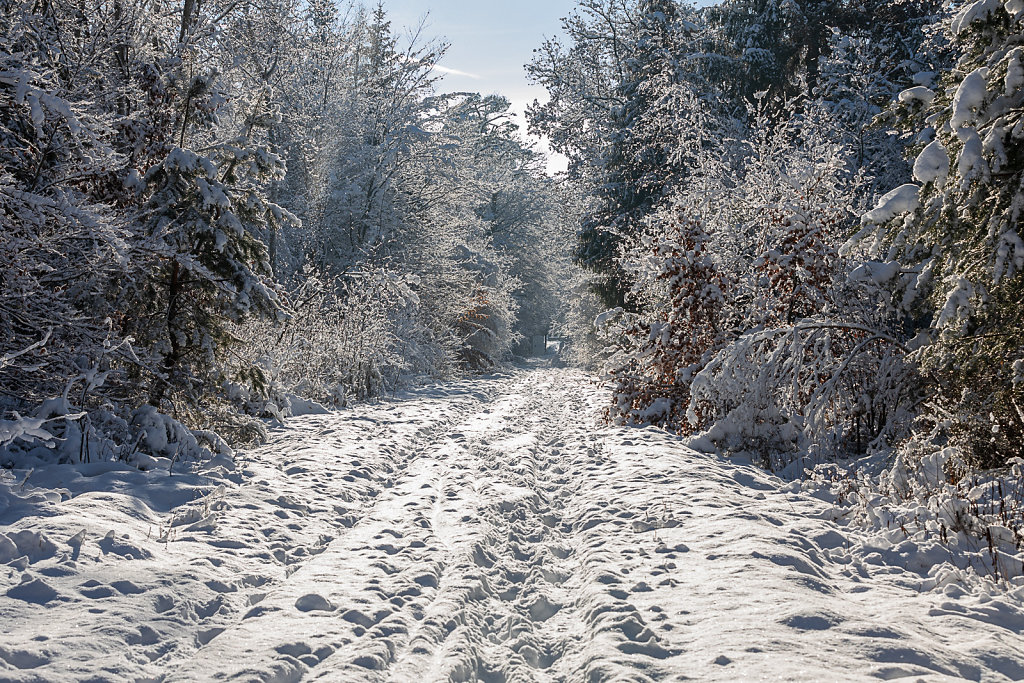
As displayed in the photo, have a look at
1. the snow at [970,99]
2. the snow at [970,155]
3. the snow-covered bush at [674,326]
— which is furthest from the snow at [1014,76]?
the snow-covered bush at [674,326]

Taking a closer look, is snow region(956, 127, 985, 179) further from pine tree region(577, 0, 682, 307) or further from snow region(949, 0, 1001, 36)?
Result: pine tree region(577, 0, 682, 307)

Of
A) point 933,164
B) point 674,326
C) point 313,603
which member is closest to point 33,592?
point 313,603

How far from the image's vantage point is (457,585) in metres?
4.66

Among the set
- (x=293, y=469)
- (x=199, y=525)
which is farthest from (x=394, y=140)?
(x=199, y=525)

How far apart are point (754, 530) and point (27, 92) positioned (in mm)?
6974

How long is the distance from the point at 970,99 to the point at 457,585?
5.24 metres

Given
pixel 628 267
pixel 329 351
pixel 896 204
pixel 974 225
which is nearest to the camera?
pixel 974 225

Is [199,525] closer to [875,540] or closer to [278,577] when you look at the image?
[278,577]

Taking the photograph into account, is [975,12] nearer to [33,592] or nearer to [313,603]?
[313,603]

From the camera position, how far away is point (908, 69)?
18.4 m

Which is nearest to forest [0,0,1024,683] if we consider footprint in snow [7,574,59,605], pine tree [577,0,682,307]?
footprint in snow [7,574,59,605]

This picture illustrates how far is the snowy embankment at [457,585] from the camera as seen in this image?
344cm

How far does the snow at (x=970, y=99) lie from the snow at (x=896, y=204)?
1253mm

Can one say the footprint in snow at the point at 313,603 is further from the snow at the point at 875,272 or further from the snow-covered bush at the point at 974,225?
the snow at the point at 875,272
